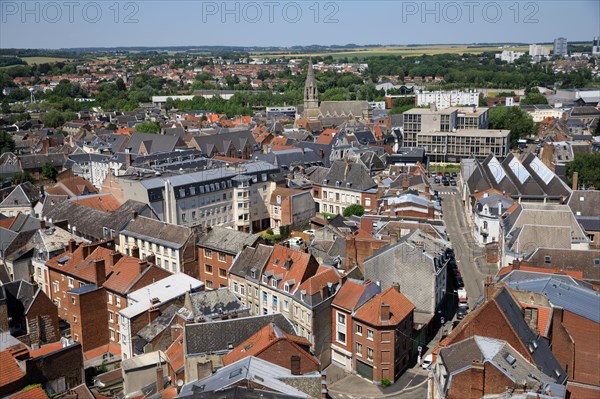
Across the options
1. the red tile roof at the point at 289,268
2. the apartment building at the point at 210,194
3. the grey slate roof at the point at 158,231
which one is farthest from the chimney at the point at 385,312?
the apartment building at the point at 210,194

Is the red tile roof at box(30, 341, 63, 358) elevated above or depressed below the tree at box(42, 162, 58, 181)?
below

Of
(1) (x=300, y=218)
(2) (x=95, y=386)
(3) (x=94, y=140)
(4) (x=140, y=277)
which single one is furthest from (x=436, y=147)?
(2) (x=95, y=386)

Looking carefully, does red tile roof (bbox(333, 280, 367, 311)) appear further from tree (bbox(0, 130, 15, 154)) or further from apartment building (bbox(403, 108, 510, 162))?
tree (bbox(0, 130, 15, 154))

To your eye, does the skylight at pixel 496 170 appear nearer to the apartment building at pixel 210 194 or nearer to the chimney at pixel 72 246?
the apartment building at pixel 210 194

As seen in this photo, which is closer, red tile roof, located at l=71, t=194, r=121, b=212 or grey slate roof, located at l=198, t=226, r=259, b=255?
grey slate roof, located at l=198, t=226, r=259, b=255

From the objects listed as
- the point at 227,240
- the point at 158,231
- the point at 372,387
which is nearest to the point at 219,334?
the point at 372,387

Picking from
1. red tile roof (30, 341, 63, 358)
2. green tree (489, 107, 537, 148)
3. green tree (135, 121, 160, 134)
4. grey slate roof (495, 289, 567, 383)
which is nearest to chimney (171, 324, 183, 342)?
red tile roof (30, 341, 63, 358)

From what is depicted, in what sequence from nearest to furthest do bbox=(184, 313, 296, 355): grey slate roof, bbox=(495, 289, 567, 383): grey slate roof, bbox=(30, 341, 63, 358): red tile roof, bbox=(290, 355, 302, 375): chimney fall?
bbox=(495, 289, 567, 383): grey slate roof → bbox=(290, 355, 302, 375): chimney → bbox=(184, 313, 296, 355): grey slate roof → bbox=(30, 341, 63, 358): red tile roof
